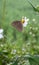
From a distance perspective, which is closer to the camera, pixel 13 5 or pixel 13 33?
pixel 13 33

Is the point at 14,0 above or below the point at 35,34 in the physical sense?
above

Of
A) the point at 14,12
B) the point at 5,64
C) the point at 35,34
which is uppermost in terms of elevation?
the point at 14,12

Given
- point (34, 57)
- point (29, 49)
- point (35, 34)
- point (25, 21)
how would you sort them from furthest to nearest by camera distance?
point (35, 34)
point (29, 49)
point (25, 21)
point (34, 57)

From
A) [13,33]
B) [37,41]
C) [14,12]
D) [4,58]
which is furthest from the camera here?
[14,12]

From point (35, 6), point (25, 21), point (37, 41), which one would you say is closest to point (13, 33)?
point (37, 41)

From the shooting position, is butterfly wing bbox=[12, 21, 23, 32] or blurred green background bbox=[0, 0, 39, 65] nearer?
butterfly wing bbox=[12, 21, 23, 32]

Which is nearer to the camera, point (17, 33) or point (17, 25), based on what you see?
point (17, 25)

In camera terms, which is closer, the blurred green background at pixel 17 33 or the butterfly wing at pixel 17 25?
the butterfly wing at pixel 17 25

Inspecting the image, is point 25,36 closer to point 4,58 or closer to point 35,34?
point 35,34
